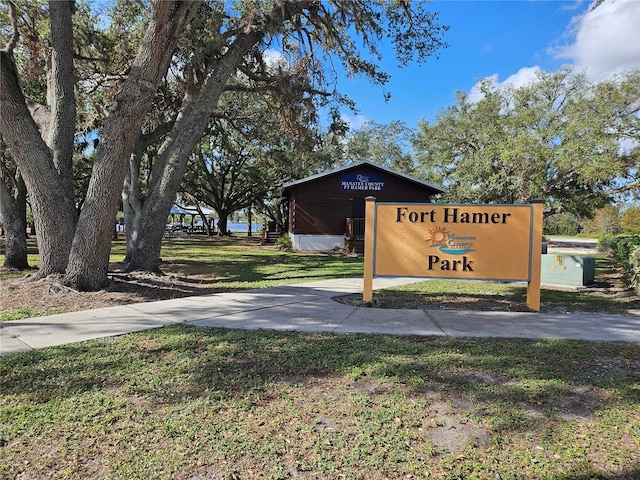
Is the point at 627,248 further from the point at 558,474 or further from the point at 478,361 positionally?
the point at 558,474

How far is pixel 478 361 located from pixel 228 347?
2543mm

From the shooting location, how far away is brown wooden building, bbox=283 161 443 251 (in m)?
21.2

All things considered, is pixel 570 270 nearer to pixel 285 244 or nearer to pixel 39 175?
pixel 39 175

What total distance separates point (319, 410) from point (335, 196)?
1876 cm

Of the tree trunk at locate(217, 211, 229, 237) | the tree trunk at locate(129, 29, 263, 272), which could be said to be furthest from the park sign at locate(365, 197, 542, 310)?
the tree trunk at locate(217, 211, 229, 237)

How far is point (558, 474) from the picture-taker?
7.59 ft

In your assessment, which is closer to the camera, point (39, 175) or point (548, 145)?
point (39, 175)

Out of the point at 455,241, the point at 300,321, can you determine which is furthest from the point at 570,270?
the point at 300,321

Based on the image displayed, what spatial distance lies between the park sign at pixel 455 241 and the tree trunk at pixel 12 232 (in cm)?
923

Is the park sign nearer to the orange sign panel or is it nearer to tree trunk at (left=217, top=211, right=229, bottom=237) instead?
the orange sign panel

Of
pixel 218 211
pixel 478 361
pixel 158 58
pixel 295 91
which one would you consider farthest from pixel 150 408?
pixel 218 211

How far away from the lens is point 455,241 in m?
6.76

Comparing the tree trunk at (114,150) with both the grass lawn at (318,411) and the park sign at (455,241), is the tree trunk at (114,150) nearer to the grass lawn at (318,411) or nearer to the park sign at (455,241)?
the grass lawn at (318,411)

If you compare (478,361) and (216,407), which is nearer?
(216,407)
